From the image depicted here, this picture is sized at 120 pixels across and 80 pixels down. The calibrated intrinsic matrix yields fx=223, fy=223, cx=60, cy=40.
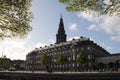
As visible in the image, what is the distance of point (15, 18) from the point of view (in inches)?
912

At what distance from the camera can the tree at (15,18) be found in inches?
863

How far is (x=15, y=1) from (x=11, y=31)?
10.9 ft

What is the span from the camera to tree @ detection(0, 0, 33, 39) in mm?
21914

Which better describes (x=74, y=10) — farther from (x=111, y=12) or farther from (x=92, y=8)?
(x=111, y=12)

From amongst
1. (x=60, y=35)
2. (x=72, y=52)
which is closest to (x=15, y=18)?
(x=72, y=52)

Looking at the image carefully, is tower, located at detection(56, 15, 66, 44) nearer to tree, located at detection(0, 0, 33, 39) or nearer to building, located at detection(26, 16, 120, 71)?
building, located at detection(26, 16, 120, 71)

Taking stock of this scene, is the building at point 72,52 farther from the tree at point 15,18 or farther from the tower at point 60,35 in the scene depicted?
the tree at point 15,18

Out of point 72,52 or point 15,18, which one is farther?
point 72,52

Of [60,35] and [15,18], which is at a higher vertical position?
[60,35]

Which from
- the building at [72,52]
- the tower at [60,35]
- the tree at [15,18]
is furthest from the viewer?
the tower at [60,35]

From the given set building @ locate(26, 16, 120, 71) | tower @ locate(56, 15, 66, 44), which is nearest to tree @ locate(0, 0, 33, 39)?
building @ locate(26, 16, 120, 71)

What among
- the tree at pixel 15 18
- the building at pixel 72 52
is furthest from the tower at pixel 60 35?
the tree at pixel 15 18

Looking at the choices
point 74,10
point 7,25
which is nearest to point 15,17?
point 7,25

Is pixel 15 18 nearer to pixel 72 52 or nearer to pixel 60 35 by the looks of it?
pixel 72 52
